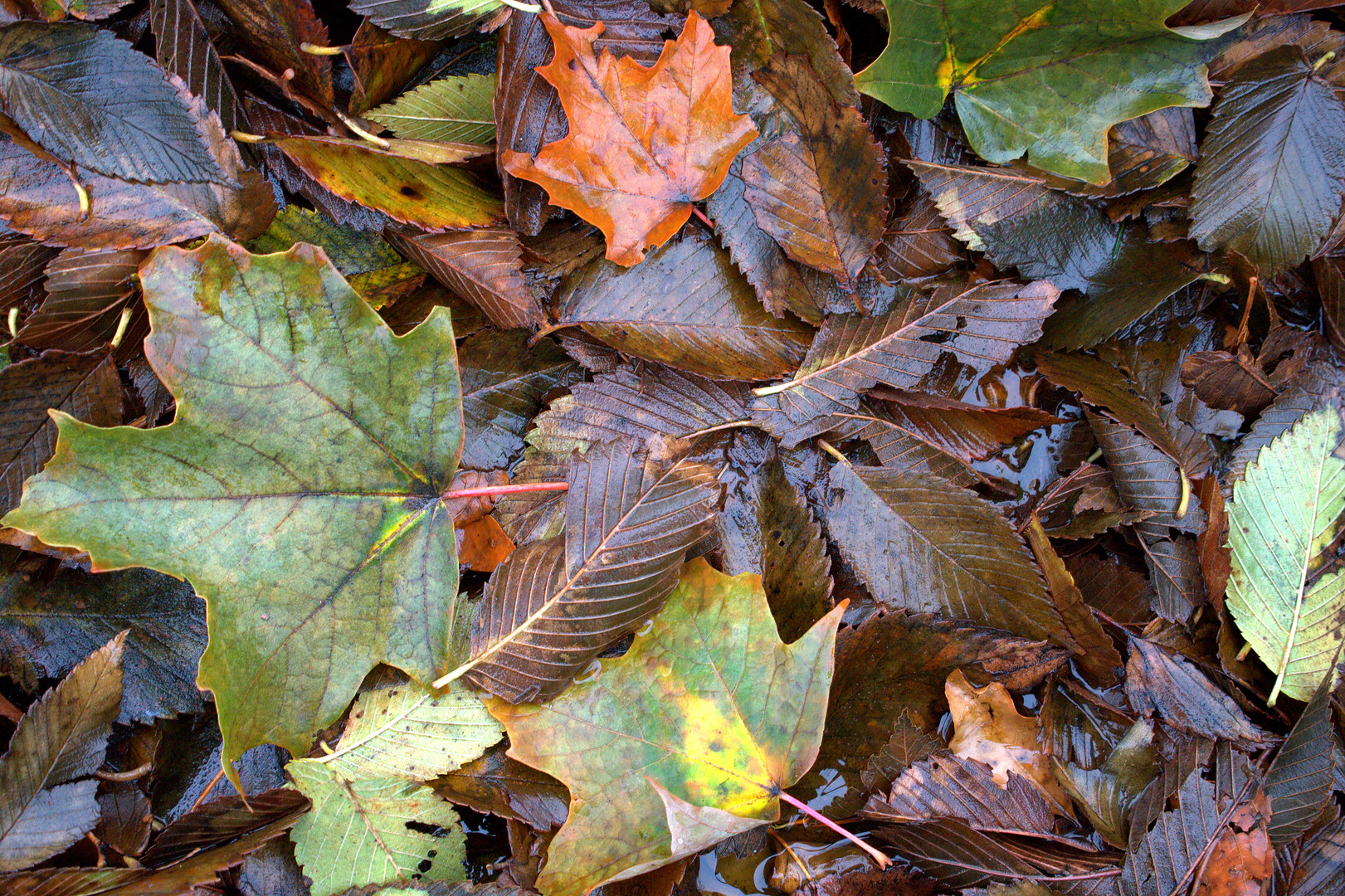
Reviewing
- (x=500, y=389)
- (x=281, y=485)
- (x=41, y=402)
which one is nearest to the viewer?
(x=281, y=485)

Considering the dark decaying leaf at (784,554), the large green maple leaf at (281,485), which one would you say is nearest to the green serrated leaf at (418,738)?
the large green maple leaf at (281,485)

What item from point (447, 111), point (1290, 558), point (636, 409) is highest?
point (447, 111)

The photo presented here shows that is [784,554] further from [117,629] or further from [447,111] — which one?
[117,629]

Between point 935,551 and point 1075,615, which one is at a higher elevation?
point 935,551

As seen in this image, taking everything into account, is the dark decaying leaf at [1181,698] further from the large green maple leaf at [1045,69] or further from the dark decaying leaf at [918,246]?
the large green maple leaf at [1045,69]

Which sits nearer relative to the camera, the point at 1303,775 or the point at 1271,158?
the point at 1303,775

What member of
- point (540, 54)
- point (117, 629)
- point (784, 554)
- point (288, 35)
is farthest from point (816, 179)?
point (117, 629)

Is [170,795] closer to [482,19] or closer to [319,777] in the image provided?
[319,777]
